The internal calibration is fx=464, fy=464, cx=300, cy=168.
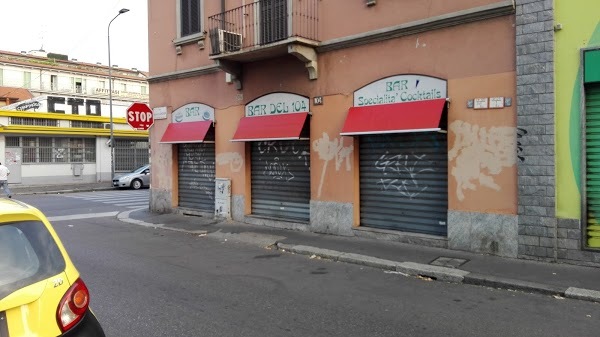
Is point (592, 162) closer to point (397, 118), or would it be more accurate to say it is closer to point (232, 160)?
point (397, 118)

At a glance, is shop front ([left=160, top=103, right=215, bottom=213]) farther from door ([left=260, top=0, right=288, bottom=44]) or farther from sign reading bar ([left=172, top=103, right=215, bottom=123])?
door ([left=260, top=0, right=288, bottom=44])

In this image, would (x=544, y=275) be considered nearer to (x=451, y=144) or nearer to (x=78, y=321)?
(x=451, y=144)

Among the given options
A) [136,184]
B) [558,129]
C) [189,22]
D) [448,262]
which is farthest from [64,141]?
[558,129]

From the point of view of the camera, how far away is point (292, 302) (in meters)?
5.87

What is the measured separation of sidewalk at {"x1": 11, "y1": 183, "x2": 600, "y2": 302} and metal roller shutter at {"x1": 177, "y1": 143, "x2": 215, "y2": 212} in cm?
197

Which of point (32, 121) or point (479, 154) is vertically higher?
point (32, 121)

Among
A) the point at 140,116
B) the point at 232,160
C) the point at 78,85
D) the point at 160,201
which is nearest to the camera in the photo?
the point at 232,160

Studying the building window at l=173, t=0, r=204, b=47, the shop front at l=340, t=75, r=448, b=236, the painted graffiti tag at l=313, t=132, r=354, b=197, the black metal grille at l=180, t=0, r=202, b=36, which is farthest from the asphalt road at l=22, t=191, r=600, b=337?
the black metal grille at l=180, t=0, r=202, b=36

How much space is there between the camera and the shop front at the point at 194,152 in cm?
1323

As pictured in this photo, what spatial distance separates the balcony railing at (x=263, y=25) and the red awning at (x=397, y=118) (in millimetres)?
2245

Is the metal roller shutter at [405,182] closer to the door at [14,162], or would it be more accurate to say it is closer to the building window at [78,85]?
the door at [14,162]

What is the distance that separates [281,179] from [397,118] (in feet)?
12.6

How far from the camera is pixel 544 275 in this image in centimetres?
680

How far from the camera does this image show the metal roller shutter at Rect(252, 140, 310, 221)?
442 inches
